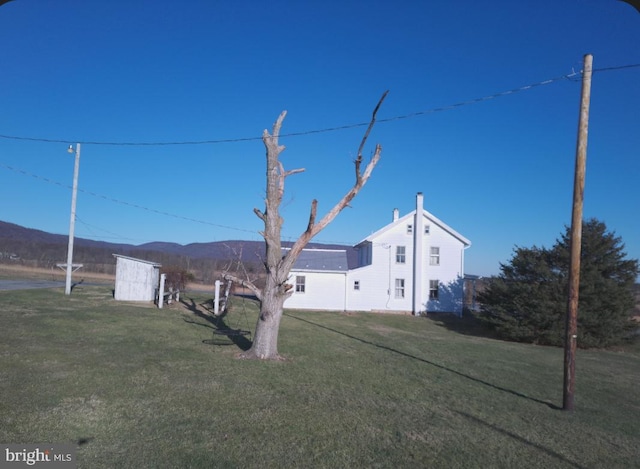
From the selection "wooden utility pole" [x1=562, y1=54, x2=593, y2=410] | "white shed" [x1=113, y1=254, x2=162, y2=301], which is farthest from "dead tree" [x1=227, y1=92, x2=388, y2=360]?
"white shed" [x1=113, y1=254, x2=162, y2=301]

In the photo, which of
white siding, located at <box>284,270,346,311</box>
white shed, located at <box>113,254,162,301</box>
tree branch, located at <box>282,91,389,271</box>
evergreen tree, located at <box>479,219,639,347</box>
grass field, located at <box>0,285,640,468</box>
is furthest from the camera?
white siding, located at <box>284,270,346,311</box>

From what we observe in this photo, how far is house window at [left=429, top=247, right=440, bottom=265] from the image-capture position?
1299 inches

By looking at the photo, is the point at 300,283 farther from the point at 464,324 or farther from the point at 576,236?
the point at 576,236

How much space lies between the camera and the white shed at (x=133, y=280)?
25609 mm

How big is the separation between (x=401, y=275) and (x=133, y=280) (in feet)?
58.3

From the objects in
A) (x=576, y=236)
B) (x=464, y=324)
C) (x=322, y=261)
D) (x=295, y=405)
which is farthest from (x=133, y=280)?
(x=576, y=236)

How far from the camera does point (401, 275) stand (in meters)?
33.0

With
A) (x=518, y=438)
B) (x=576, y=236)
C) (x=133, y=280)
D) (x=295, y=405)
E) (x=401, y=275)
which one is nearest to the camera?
(x=518, y=438)

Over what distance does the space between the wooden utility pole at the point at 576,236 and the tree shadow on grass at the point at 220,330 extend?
8.14m

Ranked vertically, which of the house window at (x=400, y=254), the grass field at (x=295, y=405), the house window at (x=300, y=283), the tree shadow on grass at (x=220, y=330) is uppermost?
the house window at (x=400, y=254)

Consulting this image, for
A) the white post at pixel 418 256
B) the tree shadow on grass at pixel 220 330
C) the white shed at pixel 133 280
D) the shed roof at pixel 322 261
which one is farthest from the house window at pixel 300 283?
the white shed at pixel 133 280

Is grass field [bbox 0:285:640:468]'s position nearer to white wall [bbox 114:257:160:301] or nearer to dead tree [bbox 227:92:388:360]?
dead tree [bbox 227:92:388:360]

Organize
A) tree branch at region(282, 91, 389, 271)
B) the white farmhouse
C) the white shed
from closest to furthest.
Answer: tree branch at region(282, 91, 389, 271)
the white shed
the white farmhouse

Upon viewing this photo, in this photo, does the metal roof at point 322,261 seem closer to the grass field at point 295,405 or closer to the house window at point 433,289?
the house window at point 433,289
